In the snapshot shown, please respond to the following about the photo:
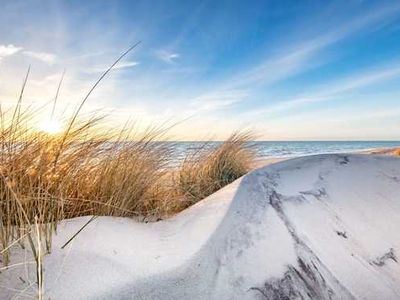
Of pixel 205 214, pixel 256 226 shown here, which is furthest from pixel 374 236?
pixel 205 214

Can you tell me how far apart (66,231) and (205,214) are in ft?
2.48

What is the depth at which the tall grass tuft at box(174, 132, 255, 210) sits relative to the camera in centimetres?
327

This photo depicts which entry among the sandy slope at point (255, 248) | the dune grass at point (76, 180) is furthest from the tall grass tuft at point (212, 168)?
the sandy slope at point (255, 248)

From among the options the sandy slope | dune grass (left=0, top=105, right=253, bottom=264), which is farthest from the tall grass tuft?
the sandy slope

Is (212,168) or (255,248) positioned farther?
(212,168)

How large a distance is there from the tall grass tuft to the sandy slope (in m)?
0.98

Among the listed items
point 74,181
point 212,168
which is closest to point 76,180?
point 74,181

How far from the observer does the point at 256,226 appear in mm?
1769

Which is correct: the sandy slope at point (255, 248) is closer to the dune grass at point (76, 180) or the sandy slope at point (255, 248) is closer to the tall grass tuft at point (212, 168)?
the dune grass at point (76, 180)

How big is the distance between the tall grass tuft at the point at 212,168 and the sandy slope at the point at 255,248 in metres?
0.98

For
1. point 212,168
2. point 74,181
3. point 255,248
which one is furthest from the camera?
point 212,168

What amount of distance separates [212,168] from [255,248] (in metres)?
2.31

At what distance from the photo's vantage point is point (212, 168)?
394 centimetres

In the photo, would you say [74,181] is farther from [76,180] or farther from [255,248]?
[255,248]
